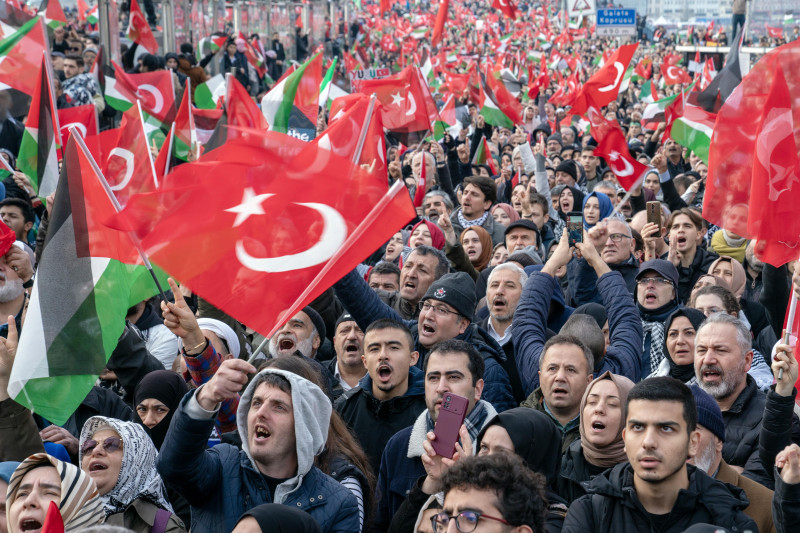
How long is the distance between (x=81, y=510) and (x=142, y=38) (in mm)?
12025

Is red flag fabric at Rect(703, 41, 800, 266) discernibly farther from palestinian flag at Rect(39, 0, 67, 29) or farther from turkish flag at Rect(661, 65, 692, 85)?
turkish flag at Rect(661, 65, 692, 85)

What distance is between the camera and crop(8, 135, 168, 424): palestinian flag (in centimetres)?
Result: 434

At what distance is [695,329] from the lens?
18.1 ft

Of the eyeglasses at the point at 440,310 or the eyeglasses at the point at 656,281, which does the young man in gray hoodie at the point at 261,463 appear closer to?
the eyeglasses at the point at 440,310

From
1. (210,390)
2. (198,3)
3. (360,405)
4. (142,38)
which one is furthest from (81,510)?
(198,3)

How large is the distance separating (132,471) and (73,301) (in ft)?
2.67

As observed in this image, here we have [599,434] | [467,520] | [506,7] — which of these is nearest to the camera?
[467,520]

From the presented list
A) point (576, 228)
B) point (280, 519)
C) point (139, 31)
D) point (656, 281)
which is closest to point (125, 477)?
point (280, 519)

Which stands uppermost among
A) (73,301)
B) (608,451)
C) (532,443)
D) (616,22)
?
(532,443)

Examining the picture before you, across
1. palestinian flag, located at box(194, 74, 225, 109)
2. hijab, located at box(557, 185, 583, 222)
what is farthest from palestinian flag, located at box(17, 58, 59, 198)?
palestinian flag, located at box(194, 74, 225, 109)

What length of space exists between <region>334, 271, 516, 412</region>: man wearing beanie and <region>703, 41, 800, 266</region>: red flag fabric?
1.27 meters

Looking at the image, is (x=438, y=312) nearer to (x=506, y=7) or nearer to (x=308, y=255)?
(x=308, y=255)

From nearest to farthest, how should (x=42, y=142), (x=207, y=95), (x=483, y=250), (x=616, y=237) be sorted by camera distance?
1. (x=616, y=237)
2. (x=42, y=142)
3. (x=483, y=250)
4. (x=207, y=95)

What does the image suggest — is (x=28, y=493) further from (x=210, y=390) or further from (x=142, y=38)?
(x=142, y=38)
